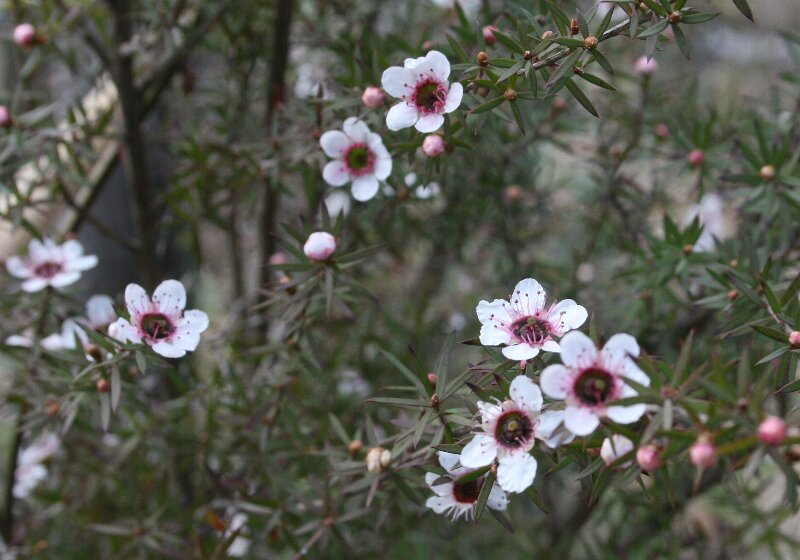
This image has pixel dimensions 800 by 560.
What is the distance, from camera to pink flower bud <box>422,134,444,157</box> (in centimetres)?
89

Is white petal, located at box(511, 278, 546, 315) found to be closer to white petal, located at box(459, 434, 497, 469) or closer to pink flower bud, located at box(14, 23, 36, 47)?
white petal, located at box(459, 434, 497, 469)

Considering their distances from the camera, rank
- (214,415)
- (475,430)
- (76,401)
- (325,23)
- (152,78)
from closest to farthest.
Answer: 1. (475,430)
2. (76,401)
3. (214,415)
4. (152,78)
5. (325,23)

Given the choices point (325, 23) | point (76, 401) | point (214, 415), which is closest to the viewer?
point (76, 401)

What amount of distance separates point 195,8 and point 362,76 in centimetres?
56

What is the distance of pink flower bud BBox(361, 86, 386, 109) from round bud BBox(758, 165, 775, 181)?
0.53 meters

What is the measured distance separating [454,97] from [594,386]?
1.11 ft

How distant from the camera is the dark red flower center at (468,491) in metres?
0.81

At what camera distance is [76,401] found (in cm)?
96

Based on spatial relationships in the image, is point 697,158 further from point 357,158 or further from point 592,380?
point 592,380

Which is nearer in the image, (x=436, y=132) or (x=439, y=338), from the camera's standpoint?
(x=436, y=132)

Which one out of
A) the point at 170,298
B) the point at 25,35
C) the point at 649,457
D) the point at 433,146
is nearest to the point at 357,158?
the point at 433,146

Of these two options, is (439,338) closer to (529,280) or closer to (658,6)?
(529,280)

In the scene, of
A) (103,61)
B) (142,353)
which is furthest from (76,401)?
(103,61)

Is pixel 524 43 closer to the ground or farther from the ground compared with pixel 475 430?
farther from the ground
